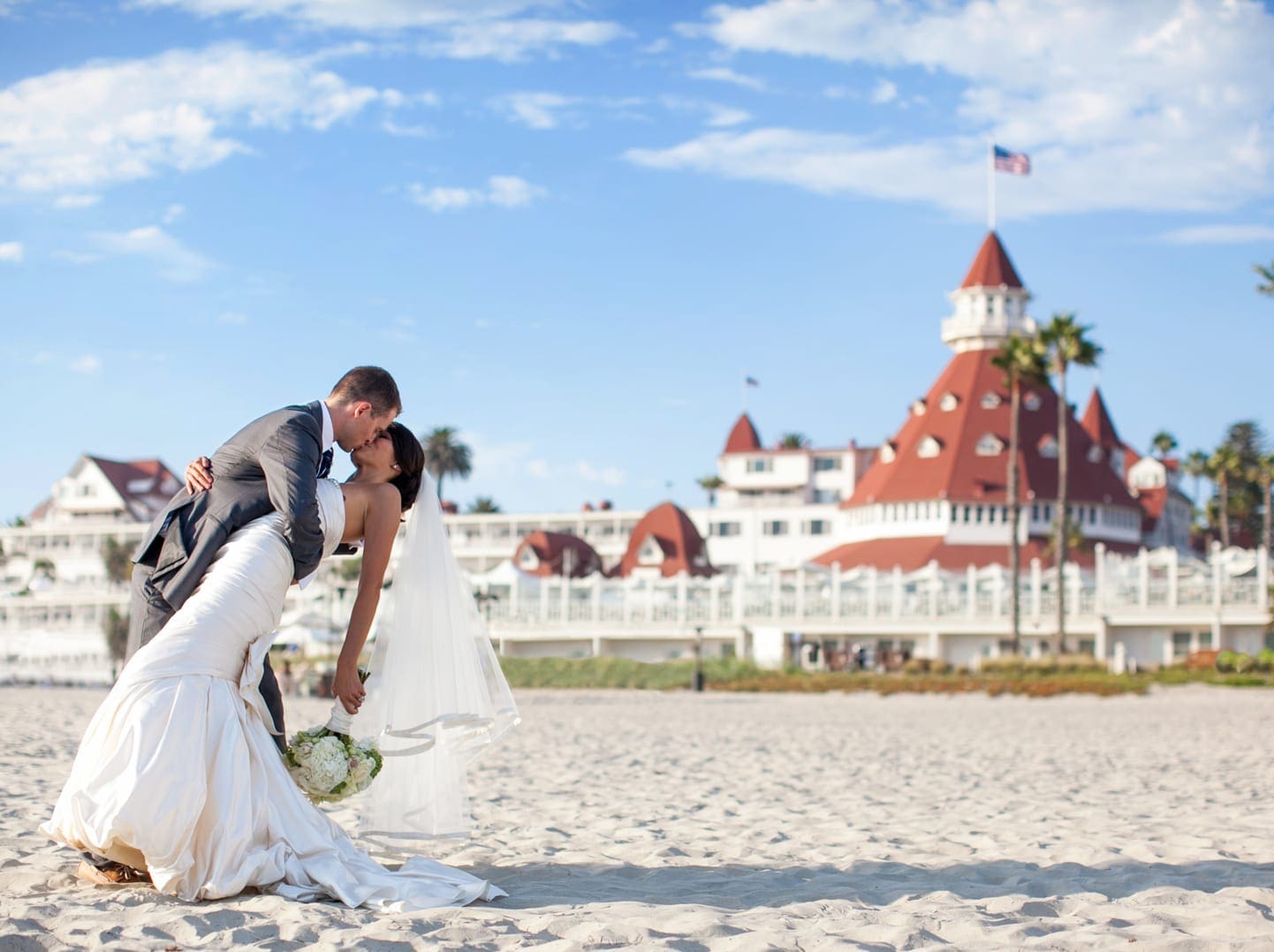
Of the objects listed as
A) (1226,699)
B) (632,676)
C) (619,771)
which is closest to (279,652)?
(632,676)

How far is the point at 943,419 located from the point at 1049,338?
15511mm

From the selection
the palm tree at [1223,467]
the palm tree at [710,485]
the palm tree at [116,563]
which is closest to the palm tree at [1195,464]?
the palm tree at [1223,467]

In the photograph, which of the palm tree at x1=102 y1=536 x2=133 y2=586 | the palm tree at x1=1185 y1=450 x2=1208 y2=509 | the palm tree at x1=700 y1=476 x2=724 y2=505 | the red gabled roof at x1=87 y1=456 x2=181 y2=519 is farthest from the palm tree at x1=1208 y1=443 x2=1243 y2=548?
the red gabled roof at x1=87 y1=456 x2=181 y2=519

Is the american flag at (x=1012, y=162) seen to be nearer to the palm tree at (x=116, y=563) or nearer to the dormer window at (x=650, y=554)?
the dormer window at (x=650, y=554)

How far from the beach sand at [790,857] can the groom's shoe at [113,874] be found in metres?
0.06

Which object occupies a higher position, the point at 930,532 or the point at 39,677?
the point at 930,532

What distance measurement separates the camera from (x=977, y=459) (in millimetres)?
61656

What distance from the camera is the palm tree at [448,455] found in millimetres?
96562

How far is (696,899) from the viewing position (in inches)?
225

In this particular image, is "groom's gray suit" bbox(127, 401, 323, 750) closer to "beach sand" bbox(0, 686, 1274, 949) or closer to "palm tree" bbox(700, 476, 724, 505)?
"beach sand" bbox(0, 686, 1274, 949)

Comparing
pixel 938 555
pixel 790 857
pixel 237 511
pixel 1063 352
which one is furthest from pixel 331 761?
pixel 938 555

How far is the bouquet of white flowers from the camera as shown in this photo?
559 centimetres

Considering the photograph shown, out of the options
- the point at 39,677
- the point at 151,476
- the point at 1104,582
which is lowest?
the point at 39,677

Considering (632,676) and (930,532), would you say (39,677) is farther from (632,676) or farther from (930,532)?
(930,532)
